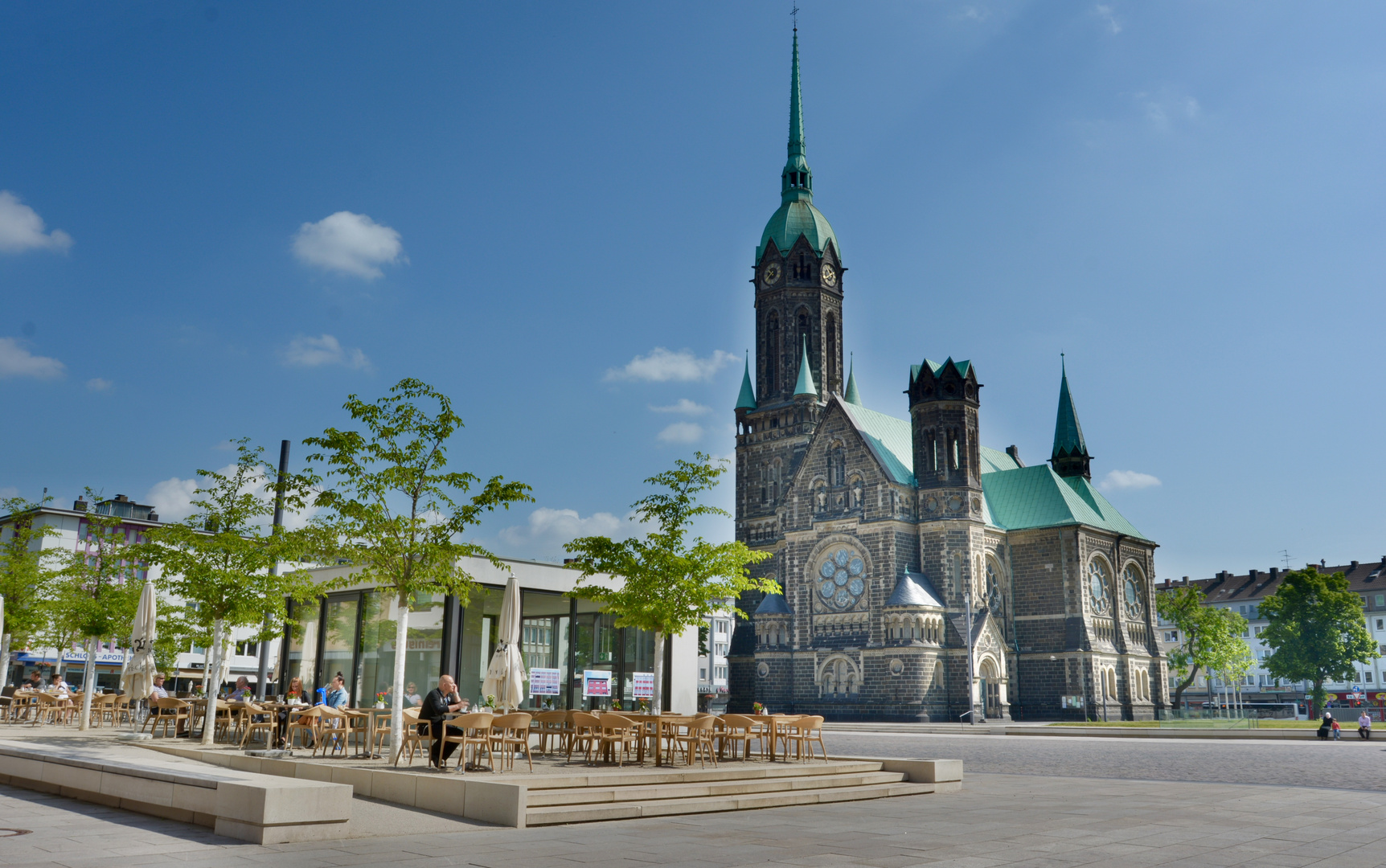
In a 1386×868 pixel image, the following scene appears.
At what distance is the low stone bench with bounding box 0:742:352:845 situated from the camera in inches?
404

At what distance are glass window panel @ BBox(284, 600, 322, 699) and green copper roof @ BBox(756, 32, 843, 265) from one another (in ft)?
189

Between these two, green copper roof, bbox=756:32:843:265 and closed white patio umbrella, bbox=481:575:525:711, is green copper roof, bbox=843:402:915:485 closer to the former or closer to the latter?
green copper roof, bbox=756:32:843:265

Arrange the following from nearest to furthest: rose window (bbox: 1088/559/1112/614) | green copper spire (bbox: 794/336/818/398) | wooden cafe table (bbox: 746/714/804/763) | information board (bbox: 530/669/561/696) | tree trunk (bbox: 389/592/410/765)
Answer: tree trunk (bbox: 389/592/410/765) → wooden cafe table (bbox: 746/714/804/763) → information board (bbox: 530/669/561/696) → rose window (bbox: 1088/559/1112/614) → green copper spire (bbox: 794/336/818/398)

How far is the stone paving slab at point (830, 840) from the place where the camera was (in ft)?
30.6

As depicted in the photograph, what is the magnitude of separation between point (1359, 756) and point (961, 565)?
34581 millimetres

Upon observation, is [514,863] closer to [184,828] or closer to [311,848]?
[311,848]

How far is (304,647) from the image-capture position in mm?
26844

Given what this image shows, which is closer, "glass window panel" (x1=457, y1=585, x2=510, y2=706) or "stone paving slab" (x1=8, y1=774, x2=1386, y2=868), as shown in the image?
"stone paving slab" (x1=8, y1=774, x2=1386, y2=868)

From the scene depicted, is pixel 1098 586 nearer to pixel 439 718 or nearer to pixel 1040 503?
pixel 1040 503

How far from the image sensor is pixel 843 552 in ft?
209

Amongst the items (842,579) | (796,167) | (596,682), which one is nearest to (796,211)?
(796,167)

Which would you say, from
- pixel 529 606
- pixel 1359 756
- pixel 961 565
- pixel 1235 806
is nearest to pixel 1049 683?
pixel 961 565

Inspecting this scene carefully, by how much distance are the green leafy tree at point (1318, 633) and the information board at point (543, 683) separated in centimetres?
5835

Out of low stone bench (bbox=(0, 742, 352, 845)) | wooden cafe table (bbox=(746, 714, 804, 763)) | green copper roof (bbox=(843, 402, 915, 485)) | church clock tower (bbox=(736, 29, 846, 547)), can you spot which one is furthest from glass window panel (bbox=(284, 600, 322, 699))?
church clock tower (bbox=(736, 29, 846, 547))
